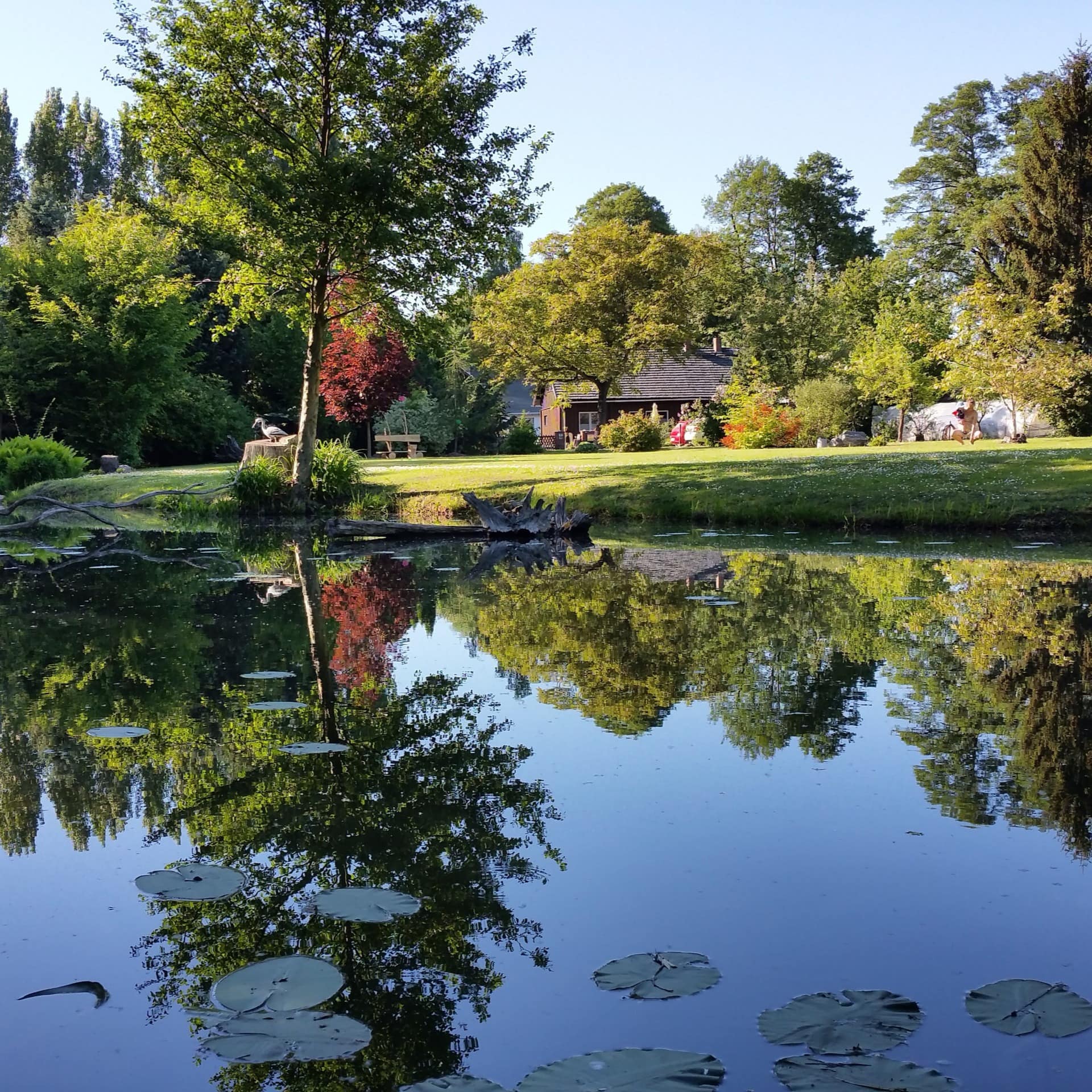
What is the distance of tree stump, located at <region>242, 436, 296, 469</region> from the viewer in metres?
18.5

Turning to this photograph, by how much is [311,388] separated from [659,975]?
1565cm

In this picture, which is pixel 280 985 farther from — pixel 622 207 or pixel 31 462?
pixel 622 207

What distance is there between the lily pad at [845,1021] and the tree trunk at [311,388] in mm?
15438

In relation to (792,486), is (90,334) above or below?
above

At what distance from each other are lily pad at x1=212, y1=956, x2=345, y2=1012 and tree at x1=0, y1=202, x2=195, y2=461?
28419mm

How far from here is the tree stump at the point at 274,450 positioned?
1847 cm

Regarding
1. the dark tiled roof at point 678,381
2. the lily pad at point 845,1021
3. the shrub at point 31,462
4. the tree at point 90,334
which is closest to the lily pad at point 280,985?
the lily pad at point 845,1021

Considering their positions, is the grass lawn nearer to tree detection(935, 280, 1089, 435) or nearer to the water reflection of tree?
tree detection(935, 280, 1089, 435)

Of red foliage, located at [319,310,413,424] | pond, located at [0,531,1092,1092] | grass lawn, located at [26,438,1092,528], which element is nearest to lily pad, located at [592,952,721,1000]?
pond, located at [0,531,1092,1092]

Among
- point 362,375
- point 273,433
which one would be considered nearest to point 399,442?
point 362,375

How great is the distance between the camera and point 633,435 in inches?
1247

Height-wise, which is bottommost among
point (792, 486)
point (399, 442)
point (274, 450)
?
point (792, 486)

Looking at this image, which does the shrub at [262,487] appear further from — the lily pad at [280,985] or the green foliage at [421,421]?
the green foliage at [421,421]

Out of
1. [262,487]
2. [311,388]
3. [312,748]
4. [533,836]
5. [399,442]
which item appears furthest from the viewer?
[399,442]
